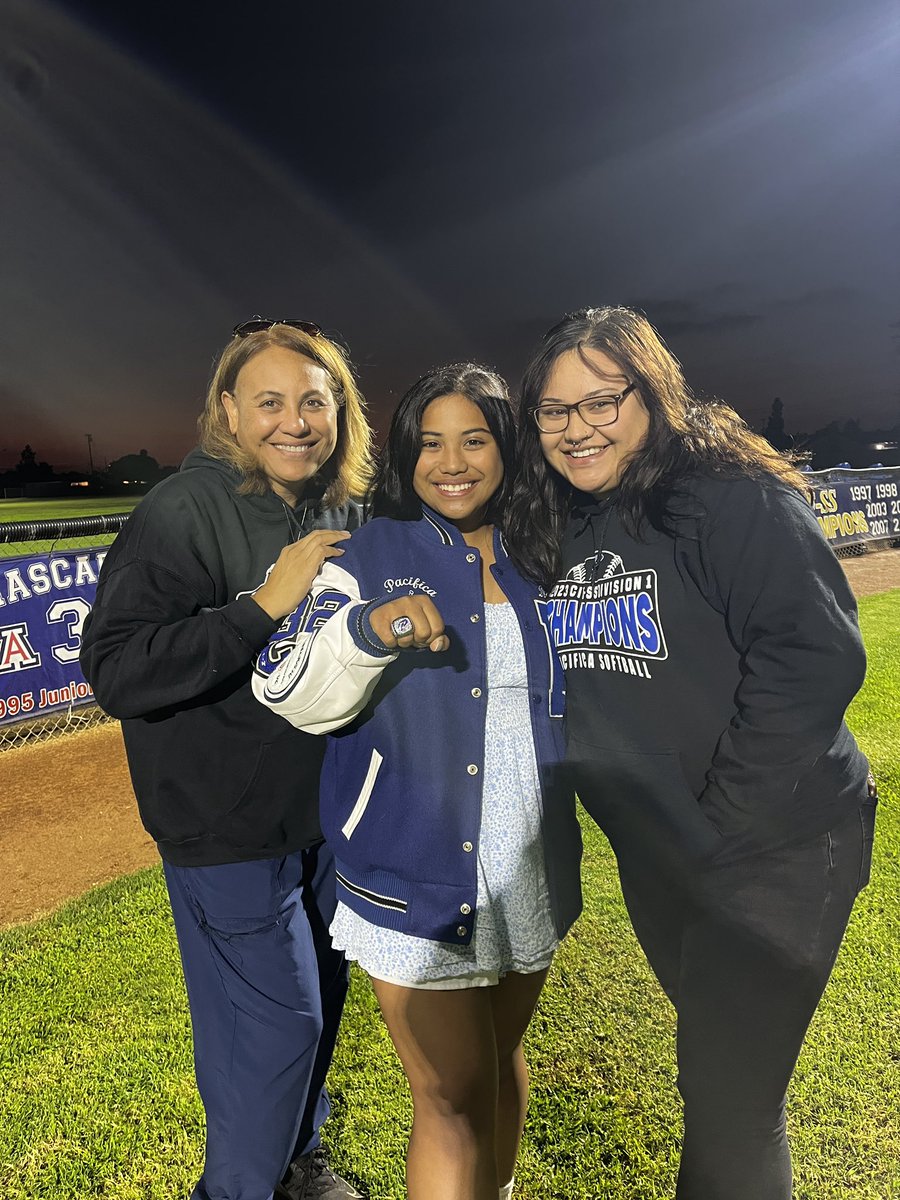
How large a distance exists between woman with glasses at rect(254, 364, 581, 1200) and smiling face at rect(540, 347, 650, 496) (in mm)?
349

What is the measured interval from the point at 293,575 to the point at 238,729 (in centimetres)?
42

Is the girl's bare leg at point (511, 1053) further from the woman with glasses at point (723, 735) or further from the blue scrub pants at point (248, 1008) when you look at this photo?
the blue scrub pants at point (248, 1008)

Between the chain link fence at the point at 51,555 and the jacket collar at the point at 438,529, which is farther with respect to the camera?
the chain link fence at the point at 51,555

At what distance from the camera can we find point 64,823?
486 centimetres

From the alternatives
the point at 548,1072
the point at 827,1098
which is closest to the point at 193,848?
the point at 548,1072

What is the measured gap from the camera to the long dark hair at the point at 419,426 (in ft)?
6.31

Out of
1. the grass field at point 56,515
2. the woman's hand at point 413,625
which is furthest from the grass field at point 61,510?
the woman's hand at point 413,625

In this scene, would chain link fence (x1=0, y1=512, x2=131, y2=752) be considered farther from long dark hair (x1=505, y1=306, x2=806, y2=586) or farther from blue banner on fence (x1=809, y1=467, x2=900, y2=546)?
blue banner on fence (x1=809, y1=467, x2=900, y2=546)

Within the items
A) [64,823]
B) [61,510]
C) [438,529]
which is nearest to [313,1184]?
[438,529]

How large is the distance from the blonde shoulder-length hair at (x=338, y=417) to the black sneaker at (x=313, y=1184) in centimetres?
192

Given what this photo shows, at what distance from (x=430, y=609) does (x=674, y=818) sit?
761mm

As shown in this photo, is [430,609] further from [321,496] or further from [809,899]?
[809,899]

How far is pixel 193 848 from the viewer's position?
6.17 ft

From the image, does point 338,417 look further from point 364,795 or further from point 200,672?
point 364,795
